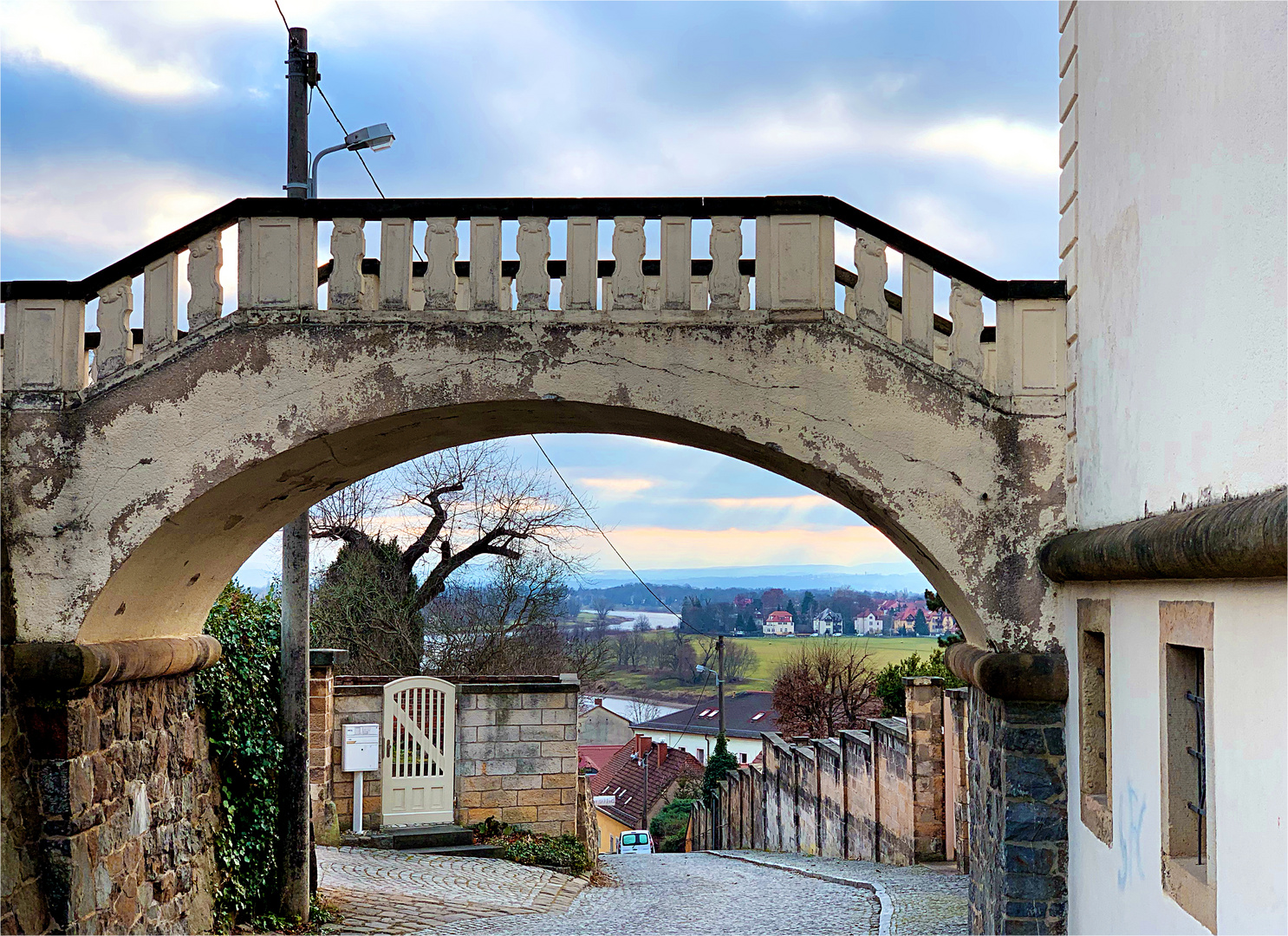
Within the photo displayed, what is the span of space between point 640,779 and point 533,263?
42508mm

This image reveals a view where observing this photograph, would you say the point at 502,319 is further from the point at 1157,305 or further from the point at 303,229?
the point at 1157,305

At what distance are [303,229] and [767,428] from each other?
2644 millimetres

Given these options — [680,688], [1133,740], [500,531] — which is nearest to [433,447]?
[1133,740]

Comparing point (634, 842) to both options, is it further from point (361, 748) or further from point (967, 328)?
point (967, 328)

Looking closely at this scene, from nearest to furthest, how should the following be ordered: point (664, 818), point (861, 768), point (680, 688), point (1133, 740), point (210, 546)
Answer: point (1133, 740), point (210, 546), point (861, 768), point (664, 818), point (680, 688)

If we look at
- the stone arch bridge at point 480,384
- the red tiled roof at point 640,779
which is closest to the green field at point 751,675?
the red tiled roof at point 640,779

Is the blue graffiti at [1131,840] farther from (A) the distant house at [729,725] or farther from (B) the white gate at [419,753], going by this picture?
(A) the distant house at [729,725]

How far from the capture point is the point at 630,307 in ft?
19.1

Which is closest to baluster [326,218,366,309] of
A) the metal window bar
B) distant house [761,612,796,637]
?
the metal window bar

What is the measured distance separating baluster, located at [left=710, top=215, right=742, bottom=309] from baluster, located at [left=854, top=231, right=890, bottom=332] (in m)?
0.62

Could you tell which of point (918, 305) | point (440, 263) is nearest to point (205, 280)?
point (440, 263)

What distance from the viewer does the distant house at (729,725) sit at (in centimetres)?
7038

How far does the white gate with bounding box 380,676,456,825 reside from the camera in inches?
524

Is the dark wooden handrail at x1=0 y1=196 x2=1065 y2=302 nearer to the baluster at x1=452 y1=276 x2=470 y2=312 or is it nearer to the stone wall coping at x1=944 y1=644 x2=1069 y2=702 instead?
the baluster at x1=452 y1=276 x2=470 y2=312
